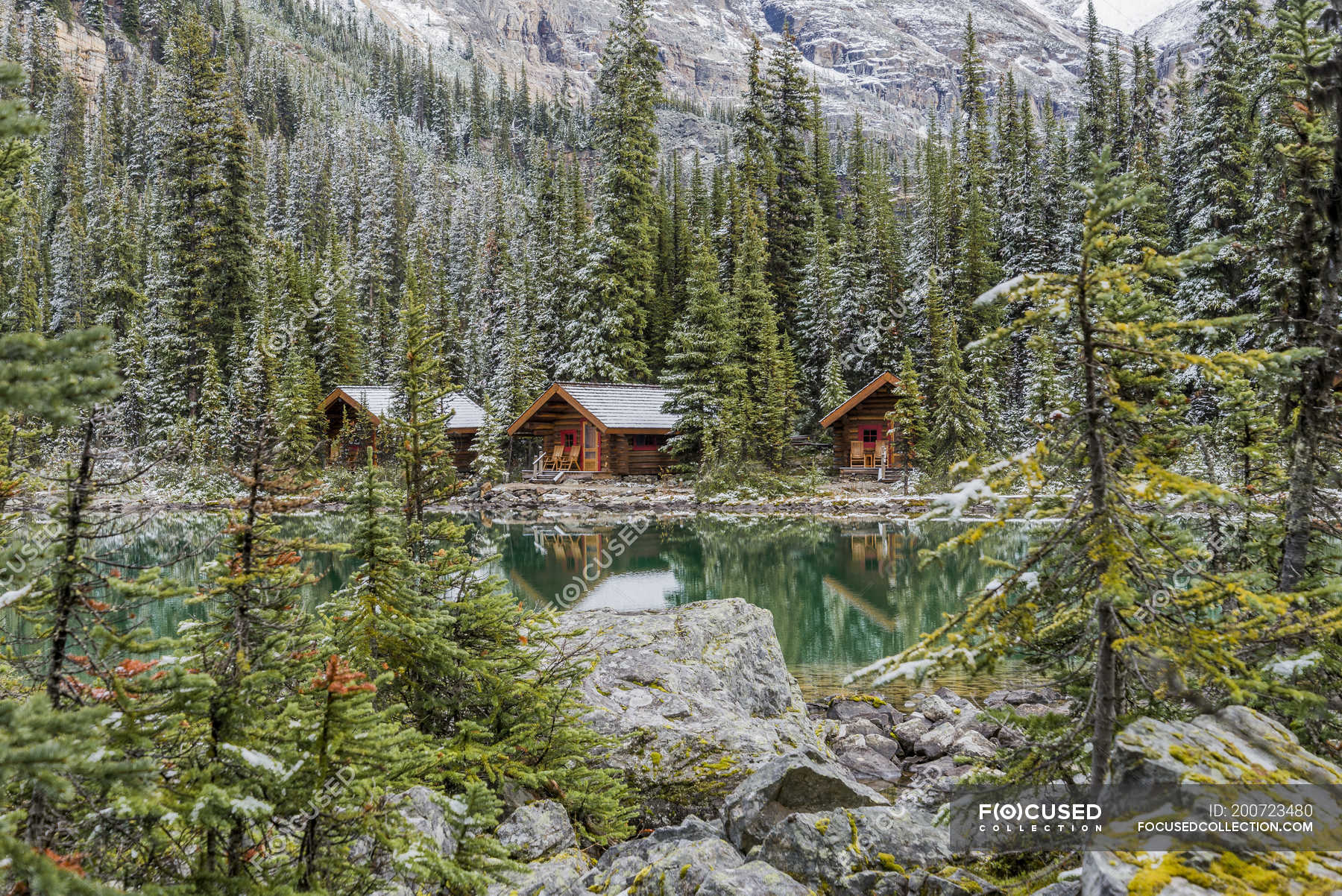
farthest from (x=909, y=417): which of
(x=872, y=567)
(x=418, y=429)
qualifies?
(x=418, y=429)

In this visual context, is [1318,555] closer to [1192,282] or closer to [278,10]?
[1192,282]

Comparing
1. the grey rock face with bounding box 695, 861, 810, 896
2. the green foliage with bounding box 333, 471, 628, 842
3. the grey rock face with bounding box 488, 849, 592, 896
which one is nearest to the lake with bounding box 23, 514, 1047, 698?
the green foliage with bounding box 333, 471, 628, 842

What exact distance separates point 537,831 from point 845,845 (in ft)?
7.20

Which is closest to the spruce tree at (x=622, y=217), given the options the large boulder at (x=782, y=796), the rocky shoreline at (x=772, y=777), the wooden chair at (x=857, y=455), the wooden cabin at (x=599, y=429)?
the wooden cabin at (x=599, y=429)

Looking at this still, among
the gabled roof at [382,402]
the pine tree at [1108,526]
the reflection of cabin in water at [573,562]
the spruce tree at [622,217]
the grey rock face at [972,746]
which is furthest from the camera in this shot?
the spruce tree at [622,217]

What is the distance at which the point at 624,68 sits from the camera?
153 ft

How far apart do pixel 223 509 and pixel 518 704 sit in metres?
3.29

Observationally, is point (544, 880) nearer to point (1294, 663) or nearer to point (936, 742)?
point (1294, 663)

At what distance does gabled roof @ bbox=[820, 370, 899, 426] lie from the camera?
128ft

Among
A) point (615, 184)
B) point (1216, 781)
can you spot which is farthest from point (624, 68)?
point (1216, 781)

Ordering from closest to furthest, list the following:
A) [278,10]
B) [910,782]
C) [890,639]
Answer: [910,782], [890,639], [278,10]

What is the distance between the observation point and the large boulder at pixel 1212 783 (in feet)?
9.50

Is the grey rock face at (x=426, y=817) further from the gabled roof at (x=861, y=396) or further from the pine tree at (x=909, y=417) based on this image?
the gabled roof at (x=861, y=396)

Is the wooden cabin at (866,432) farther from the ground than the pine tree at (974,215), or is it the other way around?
the pine tree at (974,215)
